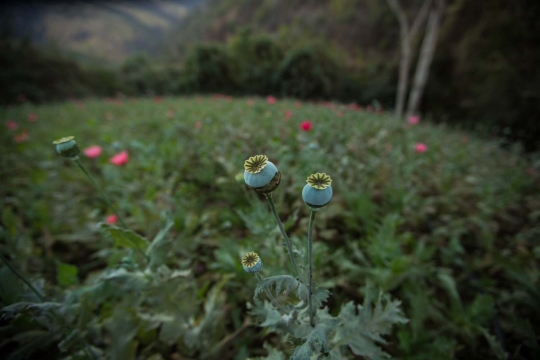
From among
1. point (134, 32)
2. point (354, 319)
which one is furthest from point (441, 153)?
point (134, 32)

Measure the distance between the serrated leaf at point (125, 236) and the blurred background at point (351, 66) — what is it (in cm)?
285

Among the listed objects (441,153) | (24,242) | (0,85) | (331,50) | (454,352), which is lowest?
(454,352)

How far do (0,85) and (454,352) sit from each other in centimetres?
1361

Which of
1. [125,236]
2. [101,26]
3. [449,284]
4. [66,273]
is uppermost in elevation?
[101,26]

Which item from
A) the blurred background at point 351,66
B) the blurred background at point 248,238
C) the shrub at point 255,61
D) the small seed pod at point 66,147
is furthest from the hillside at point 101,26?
the small seed pod at point 66,147

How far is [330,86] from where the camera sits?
11367 mm

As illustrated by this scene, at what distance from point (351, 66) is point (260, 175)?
17211mm

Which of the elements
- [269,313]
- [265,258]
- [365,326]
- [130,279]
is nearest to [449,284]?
[365,326]

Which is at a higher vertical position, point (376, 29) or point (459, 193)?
point (376, 29)

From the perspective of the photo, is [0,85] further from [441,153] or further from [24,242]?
[441,153]

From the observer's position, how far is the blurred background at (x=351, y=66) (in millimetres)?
5218

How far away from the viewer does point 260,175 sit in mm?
381

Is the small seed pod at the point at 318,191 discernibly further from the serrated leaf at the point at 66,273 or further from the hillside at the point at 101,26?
the hillside at the point at 101,26

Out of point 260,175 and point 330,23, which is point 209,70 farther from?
point 260,175
